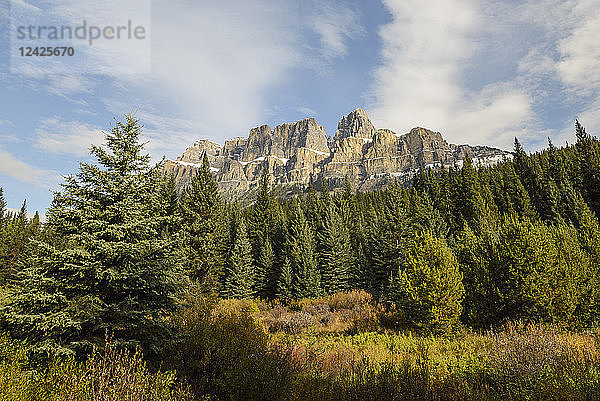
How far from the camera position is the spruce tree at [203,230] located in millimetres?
24203

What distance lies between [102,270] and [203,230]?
702 inches

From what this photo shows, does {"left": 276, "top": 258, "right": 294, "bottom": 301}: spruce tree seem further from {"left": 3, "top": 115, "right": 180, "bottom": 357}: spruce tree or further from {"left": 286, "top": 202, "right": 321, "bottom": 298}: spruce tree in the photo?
{"left": 3, "top": 115, "right": 180, "bottom": 357}: spruce tree

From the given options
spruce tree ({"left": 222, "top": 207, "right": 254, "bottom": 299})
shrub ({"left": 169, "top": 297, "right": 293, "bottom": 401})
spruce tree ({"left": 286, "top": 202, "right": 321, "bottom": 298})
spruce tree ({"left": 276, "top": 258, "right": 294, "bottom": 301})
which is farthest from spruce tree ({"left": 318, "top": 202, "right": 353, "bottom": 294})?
shrub ({"left": 169, "top": 297, "right": 293, "bottom": 401})

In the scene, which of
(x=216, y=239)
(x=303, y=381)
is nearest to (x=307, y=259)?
(x=216, y=239)

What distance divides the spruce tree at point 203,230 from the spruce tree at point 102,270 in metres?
16.0

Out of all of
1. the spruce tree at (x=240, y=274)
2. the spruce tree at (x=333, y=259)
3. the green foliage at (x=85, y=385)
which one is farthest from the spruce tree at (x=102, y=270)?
the spruce tree at (x=333, y=259)

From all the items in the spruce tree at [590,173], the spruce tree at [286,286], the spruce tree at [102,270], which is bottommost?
the spruce tree at [286,286]

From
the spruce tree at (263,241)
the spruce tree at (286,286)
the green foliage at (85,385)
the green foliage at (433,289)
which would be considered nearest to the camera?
the green foliage at (85,385)

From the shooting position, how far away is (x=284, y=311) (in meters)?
23.3

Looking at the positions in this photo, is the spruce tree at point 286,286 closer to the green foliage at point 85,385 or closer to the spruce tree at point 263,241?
the spruce tree at point 263,241

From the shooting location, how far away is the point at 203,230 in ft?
81.7

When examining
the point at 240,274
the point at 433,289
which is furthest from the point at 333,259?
the point at 433,289

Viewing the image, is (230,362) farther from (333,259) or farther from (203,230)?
(333,259)

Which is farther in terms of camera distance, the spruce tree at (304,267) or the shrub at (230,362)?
the spruce tree at (304,267)
